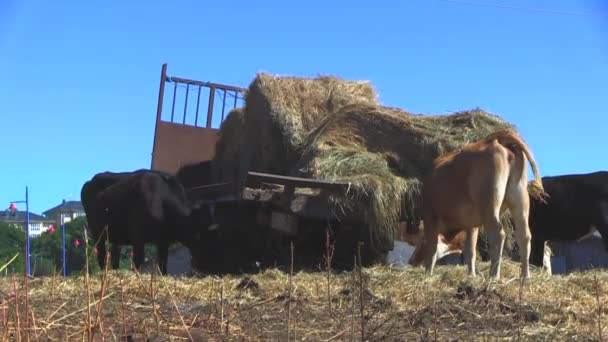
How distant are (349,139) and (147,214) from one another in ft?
9.29

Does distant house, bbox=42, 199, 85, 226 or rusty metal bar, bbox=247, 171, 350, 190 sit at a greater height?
distant house, bbox=42, 199, 85, 226

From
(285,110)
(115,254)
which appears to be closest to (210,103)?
(285,110)

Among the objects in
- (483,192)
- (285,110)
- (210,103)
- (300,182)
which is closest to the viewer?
(483,192)

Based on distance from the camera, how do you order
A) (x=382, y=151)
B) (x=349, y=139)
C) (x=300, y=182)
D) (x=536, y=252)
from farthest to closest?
(x=536, y=252)
(x=349, y=139)
(x=382, y=151)
(x=300, y=182)

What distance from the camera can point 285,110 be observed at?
1158cm

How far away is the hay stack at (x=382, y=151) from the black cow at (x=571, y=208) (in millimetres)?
2078

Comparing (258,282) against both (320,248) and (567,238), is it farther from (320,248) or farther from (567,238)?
(567,238)

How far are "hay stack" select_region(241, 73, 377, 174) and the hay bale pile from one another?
0.04ft

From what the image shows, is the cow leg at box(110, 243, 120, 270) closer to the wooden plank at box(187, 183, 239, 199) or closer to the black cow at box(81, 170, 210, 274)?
the black cow at box(81, 170, 210, 274)

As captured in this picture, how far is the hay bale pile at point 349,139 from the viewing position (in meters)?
9.34

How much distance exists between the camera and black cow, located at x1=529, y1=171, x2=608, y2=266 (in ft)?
38.9

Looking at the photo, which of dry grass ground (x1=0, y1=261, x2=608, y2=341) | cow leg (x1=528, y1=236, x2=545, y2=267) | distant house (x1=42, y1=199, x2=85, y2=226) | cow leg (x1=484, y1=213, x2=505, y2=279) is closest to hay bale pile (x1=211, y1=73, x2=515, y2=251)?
cow leg (x1=484, y1=213, x2=505, y2=279)

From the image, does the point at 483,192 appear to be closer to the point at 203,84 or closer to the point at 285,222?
the point at 285,222

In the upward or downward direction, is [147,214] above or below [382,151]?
below
